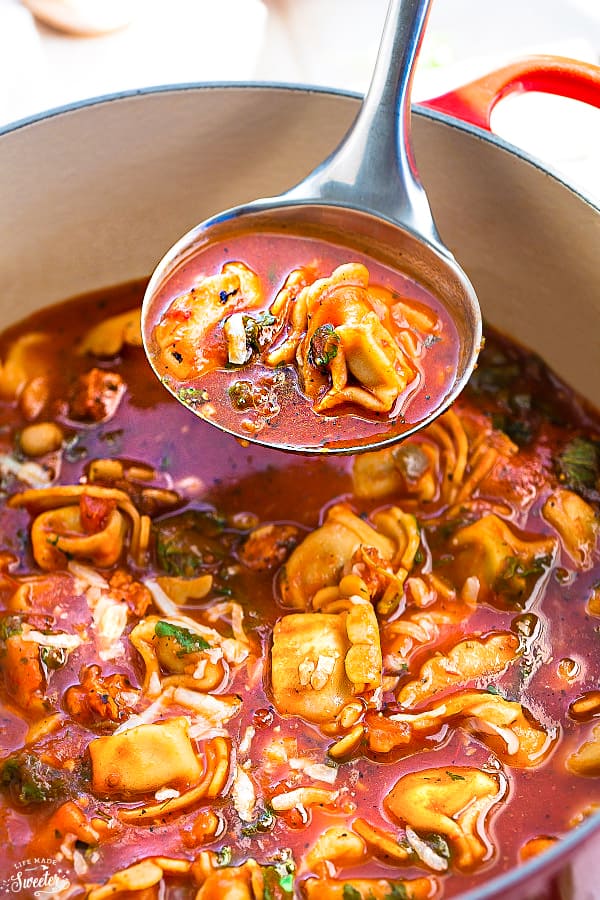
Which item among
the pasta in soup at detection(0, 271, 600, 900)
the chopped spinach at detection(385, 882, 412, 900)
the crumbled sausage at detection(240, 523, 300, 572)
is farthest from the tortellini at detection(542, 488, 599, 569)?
the chopped spinach at detection(385, 882, 412, 900)

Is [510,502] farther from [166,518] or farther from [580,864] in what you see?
Result: [580,864]

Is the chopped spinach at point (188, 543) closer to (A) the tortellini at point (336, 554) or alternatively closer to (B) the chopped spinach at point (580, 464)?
(A) the tortellini at point (336, 554)

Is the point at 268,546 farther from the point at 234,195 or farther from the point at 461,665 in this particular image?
the point at 234,195

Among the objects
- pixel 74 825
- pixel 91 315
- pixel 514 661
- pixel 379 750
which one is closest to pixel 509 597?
pixel 514 661

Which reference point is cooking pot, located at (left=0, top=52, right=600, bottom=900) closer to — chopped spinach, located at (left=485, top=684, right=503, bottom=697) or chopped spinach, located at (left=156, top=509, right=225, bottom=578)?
chopped spinach, located at (left=156, top=509, right=225, bottom=578)

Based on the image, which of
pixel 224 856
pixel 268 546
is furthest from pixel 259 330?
pixel 224 856
